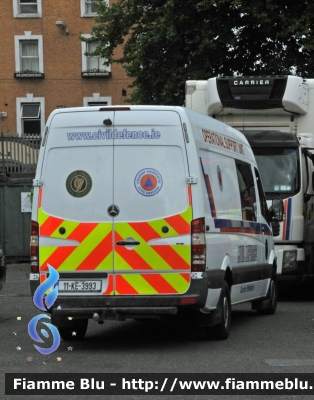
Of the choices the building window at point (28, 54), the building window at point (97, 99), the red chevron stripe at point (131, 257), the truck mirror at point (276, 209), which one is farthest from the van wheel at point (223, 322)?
the building window at point (28, 54)

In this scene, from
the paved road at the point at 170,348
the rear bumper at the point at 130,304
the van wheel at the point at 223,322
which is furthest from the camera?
the van wheel at the point at 223,322

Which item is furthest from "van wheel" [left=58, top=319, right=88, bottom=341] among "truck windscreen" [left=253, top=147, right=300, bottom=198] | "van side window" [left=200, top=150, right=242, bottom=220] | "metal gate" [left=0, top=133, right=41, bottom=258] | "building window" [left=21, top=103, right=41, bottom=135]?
"building window" [left=21, top=103, right=41, bottom=135]

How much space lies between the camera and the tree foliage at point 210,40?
27.9 meters

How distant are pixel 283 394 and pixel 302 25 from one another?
20781mm

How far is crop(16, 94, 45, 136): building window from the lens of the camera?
1713 inches

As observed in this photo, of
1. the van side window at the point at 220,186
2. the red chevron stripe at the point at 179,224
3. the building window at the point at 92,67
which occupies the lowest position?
the red chevron stripe at the point at 179,224

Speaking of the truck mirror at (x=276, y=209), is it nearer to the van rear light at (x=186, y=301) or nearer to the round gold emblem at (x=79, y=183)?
the van rear light at (x=186, y=301)

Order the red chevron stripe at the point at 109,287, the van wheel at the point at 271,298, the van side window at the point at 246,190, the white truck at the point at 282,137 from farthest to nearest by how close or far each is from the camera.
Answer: the white truck at the point at 282,137, the van wheel at the point at 271,298, the van side window at the point at 246,190, the red chevron stripe at the point at 109,287

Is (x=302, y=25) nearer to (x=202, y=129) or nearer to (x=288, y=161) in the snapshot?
(x=288, y=161)

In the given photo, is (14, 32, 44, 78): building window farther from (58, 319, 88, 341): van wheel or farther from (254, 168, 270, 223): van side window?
(58, 319, 88, 341): van wheel

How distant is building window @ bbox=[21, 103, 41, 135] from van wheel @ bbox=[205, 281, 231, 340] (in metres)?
32.9

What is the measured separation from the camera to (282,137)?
16.5 m

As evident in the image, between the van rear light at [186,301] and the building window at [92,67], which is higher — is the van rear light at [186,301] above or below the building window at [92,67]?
below

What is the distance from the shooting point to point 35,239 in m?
10.7
